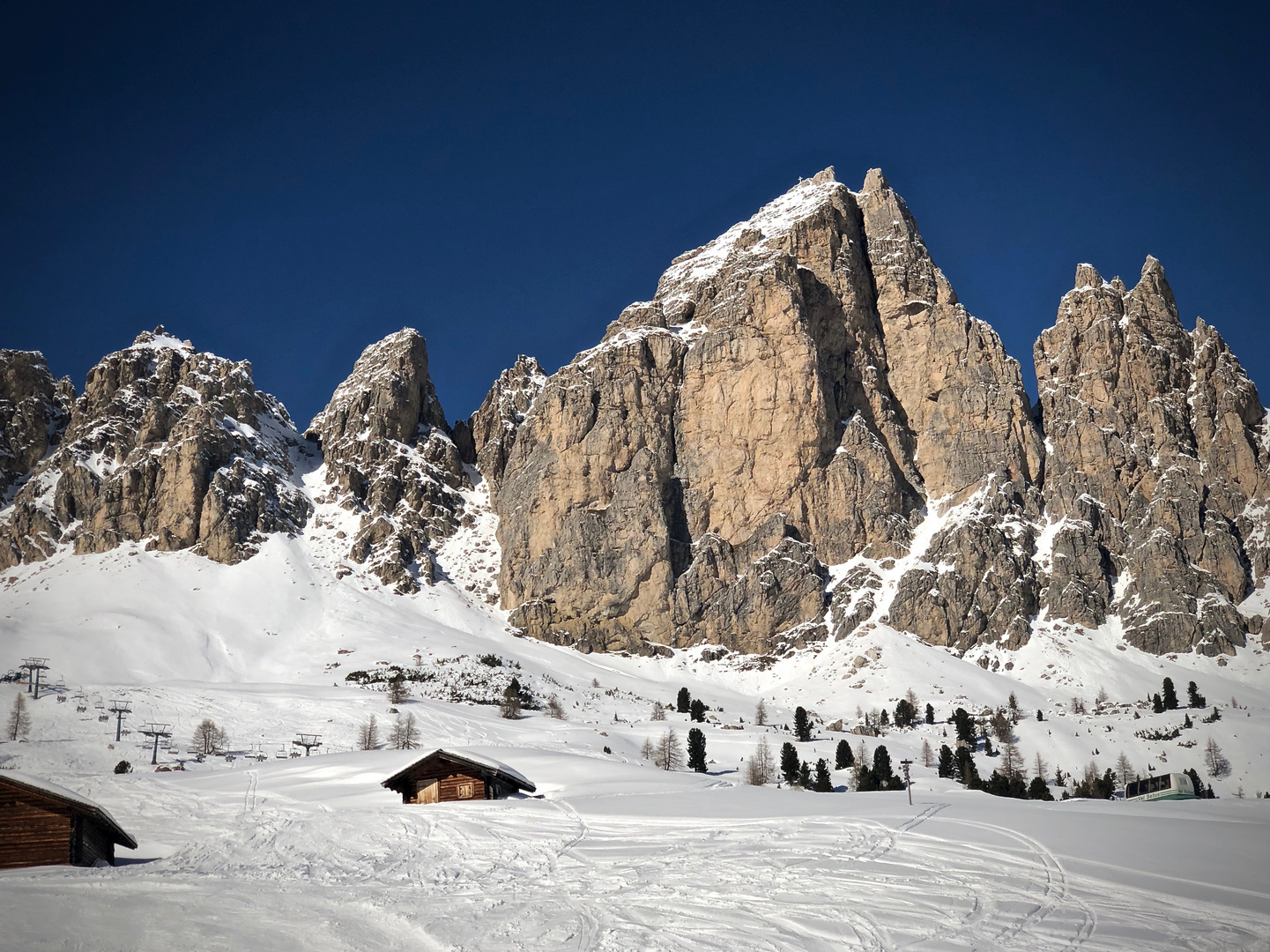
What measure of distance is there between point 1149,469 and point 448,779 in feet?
446

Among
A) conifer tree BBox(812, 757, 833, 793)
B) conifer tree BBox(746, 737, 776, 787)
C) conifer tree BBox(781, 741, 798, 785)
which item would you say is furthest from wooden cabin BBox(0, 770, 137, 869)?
conifer tree BBox(781, 741, 798, 785)

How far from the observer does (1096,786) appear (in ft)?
223

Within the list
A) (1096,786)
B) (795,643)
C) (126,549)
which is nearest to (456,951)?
(1096,786)

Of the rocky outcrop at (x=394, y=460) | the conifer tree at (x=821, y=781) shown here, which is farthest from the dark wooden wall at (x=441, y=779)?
the rocky outcrop at (x=394, y=460)

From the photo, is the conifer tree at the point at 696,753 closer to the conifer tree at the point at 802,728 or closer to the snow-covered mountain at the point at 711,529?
the snow-covered mountain at the point at 711,529

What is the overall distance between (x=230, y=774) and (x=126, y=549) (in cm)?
11131

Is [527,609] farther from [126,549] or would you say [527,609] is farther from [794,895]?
[794,895]

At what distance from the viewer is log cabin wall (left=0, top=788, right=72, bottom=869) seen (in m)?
27.1

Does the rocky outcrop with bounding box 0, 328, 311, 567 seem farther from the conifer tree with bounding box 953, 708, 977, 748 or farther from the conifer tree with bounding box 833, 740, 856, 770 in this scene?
the conifer tree with bounding box 953, 708, 977, 748

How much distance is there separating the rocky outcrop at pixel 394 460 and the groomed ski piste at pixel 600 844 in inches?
2043

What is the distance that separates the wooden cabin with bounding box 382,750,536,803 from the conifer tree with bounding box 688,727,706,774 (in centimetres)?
3187

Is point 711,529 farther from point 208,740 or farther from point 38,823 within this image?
point 38,823

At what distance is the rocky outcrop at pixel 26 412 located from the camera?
163 meters

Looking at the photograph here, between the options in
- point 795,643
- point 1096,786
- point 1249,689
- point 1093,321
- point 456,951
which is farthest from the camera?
point 1093,321
